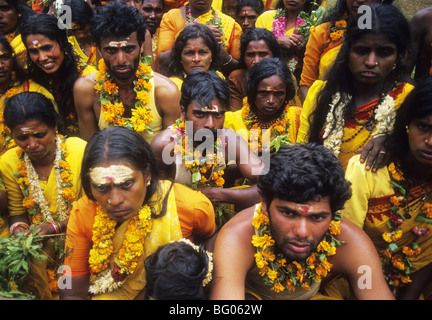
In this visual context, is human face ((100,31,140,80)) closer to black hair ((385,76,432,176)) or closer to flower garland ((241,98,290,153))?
flower garland ((241,98,290,153))

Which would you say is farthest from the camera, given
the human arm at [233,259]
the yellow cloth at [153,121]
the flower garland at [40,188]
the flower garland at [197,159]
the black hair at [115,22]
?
the yellow cloth at [153,121]

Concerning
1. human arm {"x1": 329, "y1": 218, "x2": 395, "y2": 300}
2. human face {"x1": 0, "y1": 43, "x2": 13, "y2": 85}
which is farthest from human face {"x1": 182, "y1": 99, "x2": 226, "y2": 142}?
human face {"x1": 0, "y1": 43, "x2": 13, "y2": 85}

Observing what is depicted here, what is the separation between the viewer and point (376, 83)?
3502mm

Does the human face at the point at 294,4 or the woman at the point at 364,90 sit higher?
the human face at the point at 294,4

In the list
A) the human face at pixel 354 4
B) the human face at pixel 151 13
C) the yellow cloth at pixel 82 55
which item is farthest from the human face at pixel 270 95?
the human face at pixel 151 13

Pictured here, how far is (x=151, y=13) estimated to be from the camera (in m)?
6.02

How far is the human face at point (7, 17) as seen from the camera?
532 centimetres

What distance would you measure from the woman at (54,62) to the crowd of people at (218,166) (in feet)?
0.07

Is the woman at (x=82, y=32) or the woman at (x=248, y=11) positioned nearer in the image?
the woman at (x=82, y=32)

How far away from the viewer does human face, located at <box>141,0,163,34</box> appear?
600 cm

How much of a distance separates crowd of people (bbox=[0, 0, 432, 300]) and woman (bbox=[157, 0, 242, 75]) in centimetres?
31

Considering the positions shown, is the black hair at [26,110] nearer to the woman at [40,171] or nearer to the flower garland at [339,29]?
the woman at [40,171]
